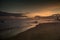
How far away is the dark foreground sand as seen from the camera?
232cm

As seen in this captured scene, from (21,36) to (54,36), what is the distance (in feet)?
1.85

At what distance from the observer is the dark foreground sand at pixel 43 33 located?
91.5 inches

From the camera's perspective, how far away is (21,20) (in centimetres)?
235

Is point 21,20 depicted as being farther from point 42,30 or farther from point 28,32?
point 42,30

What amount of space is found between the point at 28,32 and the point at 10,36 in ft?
1.03

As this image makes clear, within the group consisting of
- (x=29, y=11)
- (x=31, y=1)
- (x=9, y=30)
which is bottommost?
(x=9, y=30)

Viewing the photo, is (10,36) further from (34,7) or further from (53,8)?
(53,8)

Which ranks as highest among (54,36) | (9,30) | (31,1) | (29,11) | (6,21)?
(31,1)

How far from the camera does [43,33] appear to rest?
2346mm

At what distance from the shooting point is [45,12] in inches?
93.1

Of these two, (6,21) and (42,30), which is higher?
(6,21)

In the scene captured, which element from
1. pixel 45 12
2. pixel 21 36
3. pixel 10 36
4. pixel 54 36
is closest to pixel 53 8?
pixel 45 12

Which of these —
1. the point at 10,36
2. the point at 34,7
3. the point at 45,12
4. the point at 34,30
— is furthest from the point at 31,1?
the point at 10,36

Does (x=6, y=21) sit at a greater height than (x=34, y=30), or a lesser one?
greater
